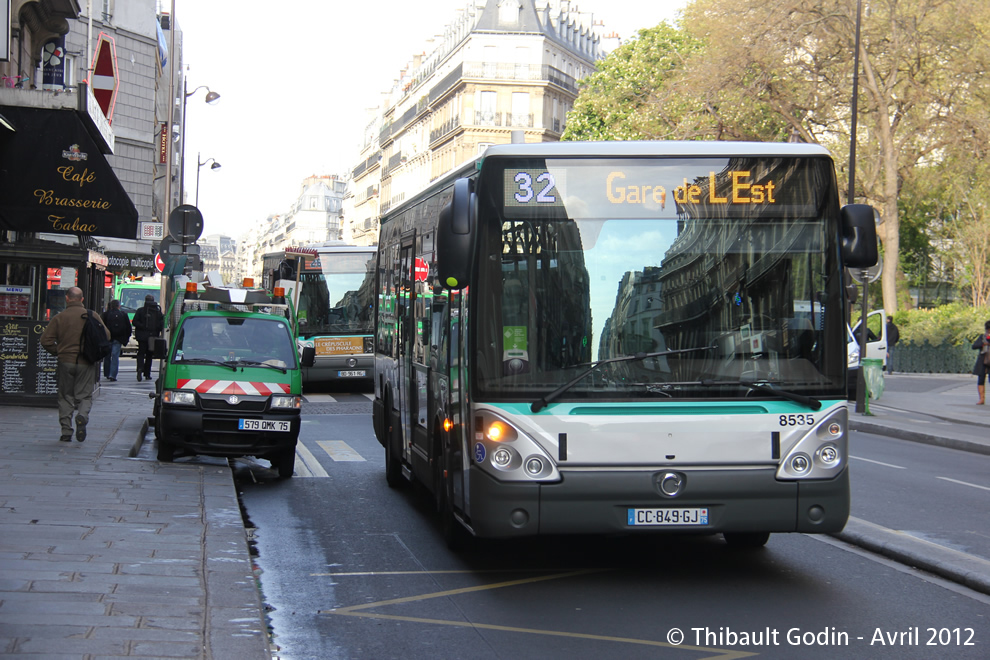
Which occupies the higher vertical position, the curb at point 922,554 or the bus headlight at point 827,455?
the bus headlight at point 827,455

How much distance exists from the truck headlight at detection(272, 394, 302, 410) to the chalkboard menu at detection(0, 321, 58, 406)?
7074 mm

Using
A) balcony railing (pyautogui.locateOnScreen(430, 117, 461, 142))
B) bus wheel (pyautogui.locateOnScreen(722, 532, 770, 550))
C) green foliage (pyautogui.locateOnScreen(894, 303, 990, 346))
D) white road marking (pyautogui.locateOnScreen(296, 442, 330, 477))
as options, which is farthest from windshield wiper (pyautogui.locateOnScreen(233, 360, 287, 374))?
balcony railing (pyautogui.locateOnScreen(430, 117, 461, 142))

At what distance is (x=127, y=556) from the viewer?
7535mm

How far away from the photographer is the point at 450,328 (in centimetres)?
835

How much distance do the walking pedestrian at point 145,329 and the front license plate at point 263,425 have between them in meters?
16.5

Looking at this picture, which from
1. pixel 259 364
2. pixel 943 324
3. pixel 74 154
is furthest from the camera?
pixel 943 324

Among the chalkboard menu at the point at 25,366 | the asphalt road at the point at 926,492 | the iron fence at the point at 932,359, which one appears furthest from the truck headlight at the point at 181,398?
the iron fence at the point at 932,359

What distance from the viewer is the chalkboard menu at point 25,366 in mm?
18344

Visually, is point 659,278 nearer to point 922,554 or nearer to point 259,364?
point 922,554

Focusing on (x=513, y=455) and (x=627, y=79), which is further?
(x=627, y=79)

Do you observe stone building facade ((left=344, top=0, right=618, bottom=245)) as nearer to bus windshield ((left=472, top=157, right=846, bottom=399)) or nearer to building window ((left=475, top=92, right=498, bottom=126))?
building window ((left=475, top=92, right=498, bottom=126))

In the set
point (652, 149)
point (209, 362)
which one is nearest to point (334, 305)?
point (209, 362)

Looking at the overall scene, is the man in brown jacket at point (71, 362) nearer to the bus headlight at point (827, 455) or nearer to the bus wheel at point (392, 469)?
the bus wheel at point (392, 469)

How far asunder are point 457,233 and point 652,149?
1443mm
